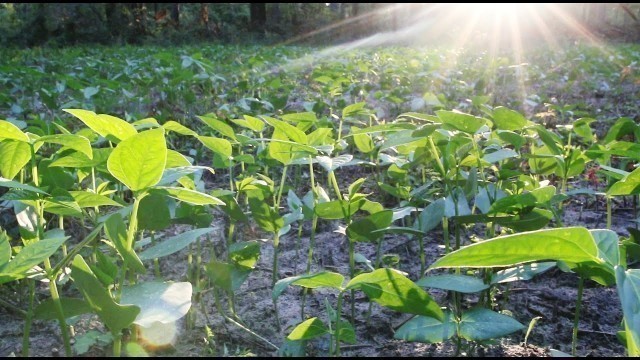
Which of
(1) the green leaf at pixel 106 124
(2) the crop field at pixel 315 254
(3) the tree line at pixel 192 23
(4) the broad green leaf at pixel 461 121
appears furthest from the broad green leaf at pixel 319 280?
(3) the tree line at pixel 192 23

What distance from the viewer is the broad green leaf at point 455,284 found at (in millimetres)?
940

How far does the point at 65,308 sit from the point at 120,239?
0.63 feet

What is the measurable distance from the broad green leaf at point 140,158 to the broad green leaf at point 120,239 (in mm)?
61

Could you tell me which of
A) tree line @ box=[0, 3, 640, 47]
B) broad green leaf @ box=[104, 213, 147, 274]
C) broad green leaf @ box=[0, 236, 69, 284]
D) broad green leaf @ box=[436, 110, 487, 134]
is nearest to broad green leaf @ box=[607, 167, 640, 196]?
broad green leaf @ box=[436, 110, 487, 134]

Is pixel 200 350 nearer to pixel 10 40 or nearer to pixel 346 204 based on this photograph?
pixel 346 204

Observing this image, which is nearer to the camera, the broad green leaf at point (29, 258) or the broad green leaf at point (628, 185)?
the broad green leaf at point (29, 258)

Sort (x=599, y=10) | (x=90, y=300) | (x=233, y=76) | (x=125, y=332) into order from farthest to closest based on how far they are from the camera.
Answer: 1. (x=599, y=10)
2. (x=233, y=76)
3. (x=125, y=332)
4. (x=90, y=300)

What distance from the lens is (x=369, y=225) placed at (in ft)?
3.78

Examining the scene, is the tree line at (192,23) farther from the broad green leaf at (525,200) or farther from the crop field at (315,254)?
the broad green leaf at (525,200)

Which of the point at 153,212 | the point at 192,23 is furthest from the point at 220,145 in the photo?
the point at 192,23

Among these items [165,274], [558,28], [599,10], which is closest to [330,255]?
[165,274]

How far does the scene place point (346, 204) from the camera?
3.88 feet

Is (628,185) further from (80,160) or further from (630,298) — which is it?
(80,160)

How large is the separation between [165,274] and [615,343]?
113cm
